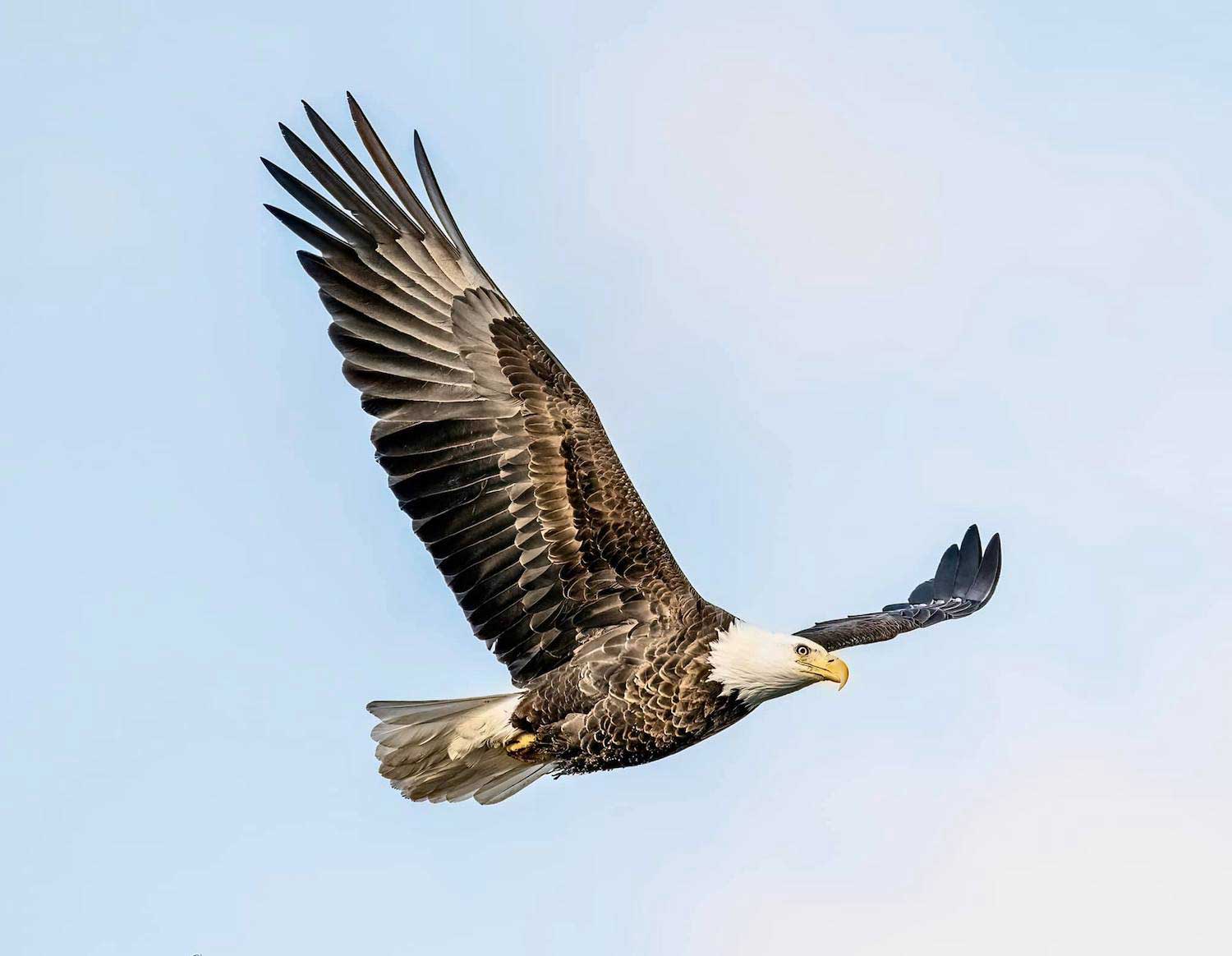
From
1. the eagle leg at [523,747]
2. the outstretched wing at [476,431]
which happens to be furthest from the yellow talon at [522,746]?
the outstretched wing at [476,431]

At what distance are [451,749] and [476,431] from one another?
7.14ft

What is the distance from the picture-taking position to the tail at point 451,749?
13.4 m

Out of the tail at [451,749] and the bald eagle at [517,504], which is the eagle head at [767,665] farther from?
the tail at [451,749]

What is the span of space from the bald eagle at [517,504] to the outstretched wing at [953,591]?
3097 mm

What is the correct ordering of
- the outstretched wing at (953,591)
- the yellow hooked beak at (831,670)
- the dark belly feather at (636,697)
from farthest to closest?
the outstretched wing at (953,591)
the dark belly feather at (636,697)
the yellow hooked beak at (831,670)

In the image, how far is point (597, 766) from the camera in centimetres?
1307

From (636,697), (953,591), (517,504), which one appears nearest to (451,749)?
(636,697)

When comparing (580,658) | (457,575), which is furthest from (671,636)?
(457,575)

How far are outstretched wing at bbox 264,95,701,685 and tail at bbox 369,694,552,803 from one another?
407 millimetres

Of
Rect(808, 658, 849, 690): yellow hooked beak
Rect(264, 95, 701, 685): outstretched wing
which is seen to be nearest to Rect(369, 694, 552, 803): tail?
Rect(264, 95, 701, 685): outstretched wing

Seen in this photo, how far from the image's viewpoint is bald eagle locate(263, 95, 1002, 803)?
1277 centimetres

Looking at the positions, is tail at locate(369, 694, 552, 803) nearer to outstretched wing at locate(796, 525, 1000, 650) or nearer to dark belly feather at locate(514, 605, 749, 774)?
dark belly feather at locate(514, 605, 749, 774)

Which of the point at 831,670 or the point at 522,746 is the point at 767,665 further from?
the point at 522,746

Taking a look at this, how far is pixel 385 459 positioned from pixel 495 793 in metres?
2.47
